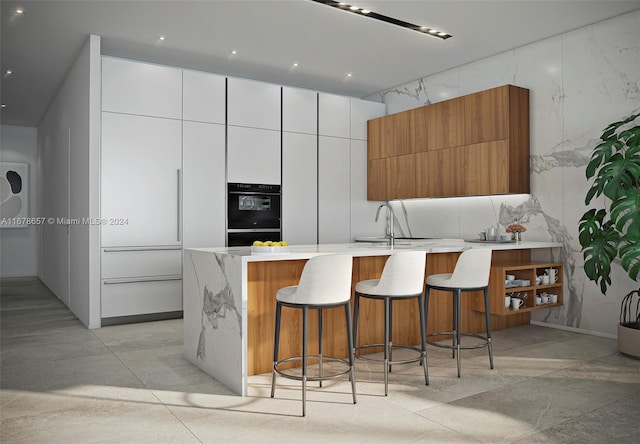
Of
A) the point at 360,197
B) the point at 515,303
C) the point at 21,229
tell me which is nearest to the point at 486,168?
the point at 515,303

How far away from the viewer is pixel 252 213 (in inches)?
245

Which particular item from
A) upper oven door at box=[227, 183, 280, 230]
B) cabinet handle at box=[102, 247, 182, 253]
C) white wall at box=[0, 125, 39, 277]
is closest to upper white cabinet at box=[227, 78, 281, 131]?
upper oven door at box=[227, 183, 280, 230]

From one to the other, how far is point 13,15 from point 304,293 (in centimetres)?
402

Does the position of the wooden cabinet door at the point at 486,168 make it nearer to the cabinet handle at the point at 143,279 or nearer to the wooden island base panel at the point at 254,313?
the wooden island base panel at the point at 254,313

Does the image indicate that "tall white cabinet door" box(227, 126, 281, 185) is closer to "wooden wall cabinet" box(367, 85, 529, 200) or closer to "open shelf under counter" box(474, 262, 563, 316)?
"wooden wall cabinet" box(367, 85, 529, 200)

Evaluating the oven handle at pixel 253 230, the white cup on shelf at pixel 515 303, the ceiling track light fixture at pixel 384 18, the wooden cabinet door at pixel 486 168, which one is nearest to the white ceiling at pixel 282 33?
the ceiling track light fixture at pixel 384 18

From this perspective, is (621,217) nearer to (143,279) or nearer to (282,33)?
(282,33)

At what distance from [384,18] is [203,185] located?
2689 millimetres

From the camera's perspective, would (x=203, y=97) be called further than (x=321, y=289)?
Yes

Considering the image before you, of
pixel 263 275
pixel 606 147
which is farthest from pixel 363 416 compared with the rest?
pixel 606 147

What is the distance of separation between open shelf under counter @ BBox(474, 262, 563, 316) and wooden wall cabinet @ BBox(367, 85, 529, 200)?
864 millimetres

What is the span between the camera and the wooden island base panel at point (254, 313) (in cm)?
328

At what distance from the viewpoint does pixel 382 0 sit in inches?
173

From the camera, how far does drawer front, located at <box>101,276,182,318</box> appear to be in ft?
17.6
